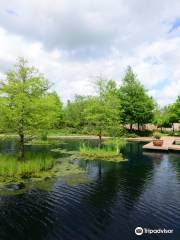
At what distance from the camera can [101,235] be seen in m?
10.9

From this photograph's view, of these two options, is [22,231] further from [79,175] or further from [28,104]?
Answer: [28,104]

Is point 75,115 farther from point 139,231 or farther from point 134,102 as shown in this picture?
point 139,231

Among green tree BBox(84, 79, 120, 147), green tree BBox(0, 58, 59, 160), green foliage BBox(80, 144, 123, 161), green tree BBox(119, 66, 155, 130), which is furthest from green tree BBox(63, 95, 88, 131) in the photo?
green tree BBox(0, 58, 59, 160)

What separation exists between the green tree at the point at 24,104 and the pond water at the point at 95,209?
Answer: 18.6ft

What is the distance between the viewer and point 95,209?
13953 mm

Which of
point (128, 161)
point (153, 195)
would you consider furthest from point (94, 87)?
point (153, 195)

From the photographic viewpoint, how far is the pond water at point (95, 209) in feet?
36.6

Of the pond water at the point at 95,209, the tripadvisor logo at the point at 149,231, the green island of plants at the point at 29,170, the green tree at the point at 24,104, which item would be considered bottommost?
the tripadvisor logo at the point at 149,231

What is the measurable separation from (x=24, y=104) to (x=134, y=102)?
4207 cm

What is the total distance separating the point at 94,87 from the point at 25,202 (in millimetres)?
21494

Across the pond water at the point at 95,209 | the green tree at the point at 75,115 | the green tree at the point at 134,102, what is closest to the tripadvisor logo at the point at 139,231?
the pond water at the point at 95,209

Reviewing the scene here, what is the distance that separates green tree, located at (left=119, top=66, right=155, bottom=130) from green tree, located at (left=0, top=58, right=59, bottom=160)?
37902mm

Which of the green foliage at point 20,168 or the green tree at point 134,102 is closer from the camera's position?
the green foliage at point 20,168

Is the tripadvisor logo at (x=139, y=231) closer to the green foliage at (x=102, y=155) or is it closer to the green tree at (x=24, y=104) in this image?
the green tree at (x=24, y=104)
